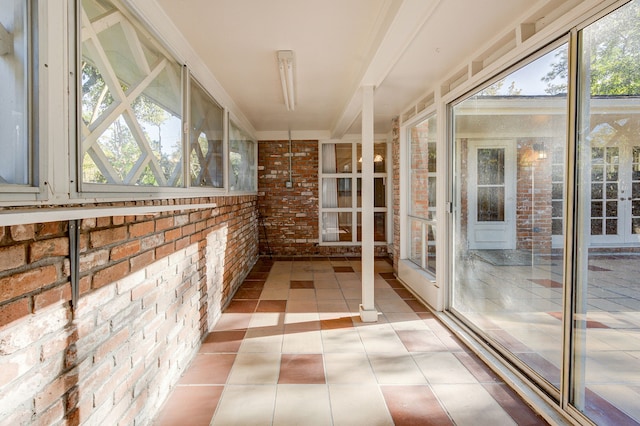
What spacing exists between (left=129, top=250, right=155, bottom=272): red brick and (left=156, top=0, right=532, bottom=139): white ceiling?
65.9 inches

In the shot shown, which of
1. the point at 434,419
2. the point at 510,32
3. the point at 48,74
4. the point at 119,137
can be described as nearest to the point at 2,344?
the point at 48,74

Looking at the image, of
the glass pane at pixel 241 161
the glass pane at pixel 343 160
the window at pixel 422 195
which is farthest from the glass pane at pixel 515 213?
the glass pane at pixel 343 160

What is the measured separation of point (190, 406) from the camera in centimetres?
228

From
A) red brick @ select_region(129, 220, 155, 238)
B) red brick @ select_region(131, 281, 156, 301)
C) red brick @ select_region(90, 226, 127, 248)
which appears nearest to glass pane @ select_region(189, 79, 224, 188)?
red brick @ select_region(129, 220, 155, 238)

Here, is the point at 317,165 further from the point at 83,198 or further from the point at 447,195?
the point at 83,198

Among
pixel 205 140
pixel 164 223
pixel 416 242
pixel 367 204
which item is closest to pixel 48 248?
pixel 164 223

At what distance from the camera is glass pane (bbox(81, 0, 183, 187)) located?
5.34 feet

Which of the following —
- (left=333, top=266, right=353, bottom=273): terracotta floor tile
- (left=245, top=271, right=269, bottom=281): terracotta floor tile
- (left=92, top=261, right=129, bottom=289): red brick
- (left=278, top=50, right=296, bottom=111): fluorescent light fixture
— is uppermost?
(left=278, top=50, right=296, bottom=111): fluorescent light fixture

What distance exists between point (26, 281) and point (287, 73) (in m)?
3.10

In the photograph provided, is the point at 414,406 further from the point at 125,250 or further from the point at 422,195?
the point at 422,195

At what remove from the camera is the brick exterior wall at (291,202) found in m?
7.63

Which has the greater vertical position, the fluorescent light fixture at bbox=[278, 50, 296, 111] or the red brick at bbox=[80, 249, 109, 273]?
the fluorescent light fixture at bbox=[278, 50, 296, 111]

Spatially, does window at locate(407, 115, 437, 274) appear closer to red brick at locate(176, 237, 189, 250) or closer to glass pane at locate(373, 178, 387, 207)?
glass pane at locate(373, 178, 387, 207)

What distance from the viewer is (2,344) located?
1.07 metres
